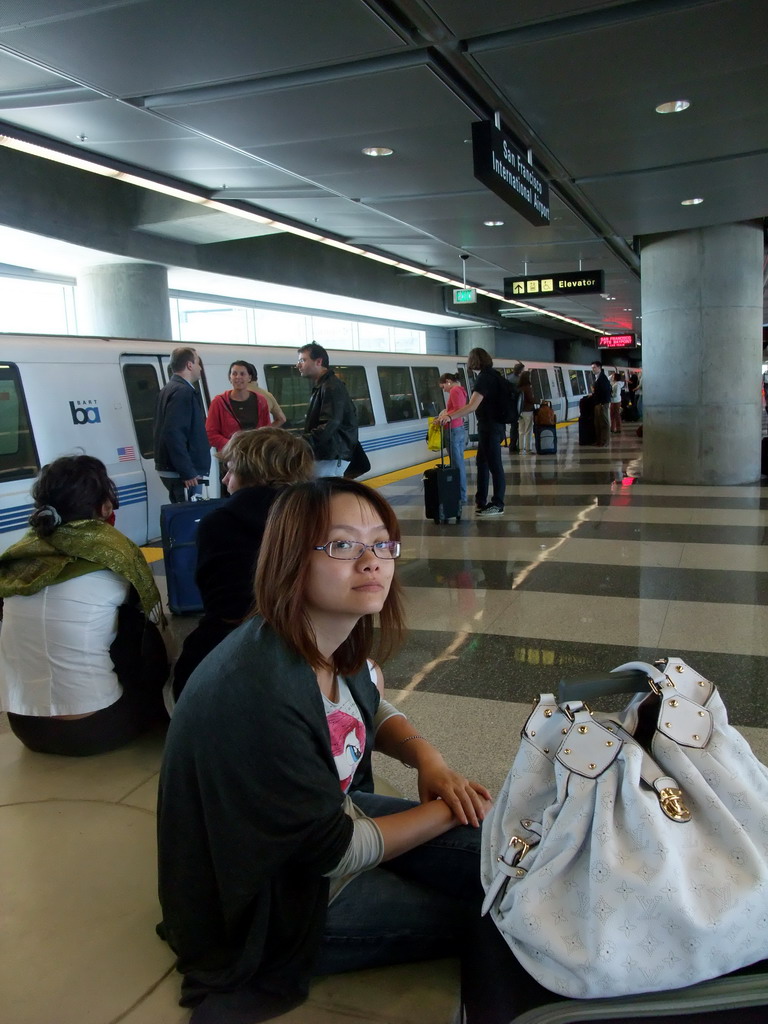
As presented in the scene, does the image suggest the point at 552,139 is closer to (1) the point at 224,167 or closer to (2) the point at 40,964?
(1) the point at 224,167

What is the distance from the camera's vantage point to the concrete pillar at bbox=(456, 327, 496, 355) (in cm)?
2945

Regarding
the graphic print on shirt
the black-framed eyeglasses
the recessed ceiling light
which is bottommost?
the graphic print on shirt

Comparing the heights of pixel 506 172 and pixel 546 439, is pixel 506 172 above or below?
above

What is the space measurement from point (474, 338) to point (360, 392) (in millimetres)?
18156

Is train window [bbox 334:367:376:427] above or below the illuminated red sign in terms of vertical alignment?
below

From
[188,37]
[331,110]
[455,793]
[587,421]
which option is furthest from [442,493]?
[587,421]

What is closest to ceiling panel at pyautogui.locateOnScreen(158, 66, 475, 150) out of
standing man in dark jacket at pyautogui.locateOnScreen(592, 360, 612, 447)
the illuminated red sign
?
standing man in dark jacket at pyautogui.locateOnScreen(592, 360, 612, 447)

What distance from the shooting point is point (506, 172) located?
6.05 meters

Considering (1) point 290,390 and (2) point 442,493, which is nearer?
(2) point 442,493

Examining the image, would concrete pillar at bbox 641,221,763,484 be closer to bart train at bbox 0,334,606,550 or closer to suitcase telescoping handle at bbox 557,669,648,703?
bart train at bbox 0,334,606,550

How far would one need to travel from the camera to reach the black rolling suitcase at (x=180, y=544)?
5.20 m

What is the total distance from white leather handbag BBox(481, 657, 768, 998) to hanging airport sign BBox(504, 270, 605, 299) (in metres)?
12.4

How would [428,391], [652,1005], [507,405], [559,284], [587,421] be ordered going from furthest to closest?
[587,421] → [428,391] → [559,284] → [507,405] → [652,1005]

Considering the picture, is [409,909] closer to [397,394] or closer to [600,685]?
[600,685]
